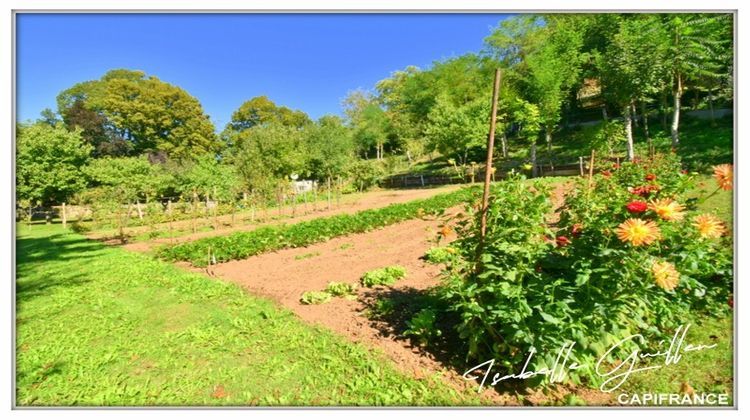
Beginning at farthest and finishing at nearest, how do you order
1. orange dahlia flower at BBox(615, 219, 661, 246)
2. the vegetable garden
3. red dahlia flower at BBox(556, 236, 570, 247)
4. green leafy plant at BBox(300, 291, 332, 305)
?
green leafy plant at BBox(300, 291, 332, 305), red dahlia flower at BBox(556, 236, 570, 247), the vegetable garden, orange dahlia flower at BBox(615, 219, 661, 246)

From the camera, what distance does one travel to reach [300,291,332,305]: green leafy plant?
463 cm

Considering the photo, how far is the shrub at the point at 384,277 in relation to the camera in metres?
5.15

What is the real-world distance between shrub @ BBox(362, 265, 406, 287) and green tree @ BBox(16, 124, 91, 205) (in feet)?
68.0

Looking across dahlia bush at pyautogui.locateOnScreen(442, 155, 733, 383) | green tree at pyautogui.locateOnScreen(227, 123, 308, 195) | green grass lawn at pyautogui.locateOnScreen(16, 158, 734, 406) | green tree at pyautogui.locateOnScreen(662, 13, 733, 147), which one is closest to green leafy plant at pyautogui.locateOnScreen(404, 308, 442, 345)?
green grass lawn at pyautogui.locateOnScreen(16, 158, 734, 406)

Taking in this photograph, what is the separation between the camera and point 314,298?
464 centimetres

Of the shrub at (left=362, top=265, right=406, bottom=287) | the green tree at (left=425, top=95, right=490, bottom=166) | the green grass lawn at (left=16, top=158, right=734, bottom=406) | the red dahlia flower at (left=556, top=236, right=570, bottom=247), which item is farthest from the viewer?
the green tree at (left=425, top=95, right=490, bottom=166)

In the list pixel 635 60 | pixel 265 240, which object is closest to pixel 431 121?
pixel 635 60

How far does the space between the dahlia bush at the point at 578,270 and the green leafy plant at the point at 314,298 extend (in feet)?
7.77

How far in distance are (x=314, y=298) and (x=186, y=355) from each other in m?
1.63

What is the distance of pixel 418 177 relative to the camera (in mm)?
29312

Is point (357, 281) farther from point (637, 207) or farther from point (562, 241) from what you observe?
point (637, 207)

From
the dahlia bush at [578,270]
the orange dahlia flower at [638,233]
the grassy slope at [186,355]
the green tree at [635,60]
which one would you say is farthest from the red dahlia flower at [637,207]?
the green tree at [635,60]

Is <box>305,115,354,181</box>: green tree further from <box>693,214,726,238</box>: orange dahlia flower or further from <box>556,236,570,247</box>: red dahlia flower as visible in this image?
<box>693,214,726,238</box>: orange dahlia flower

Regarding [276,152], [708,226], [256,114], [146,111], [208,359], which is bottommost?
[208,359]
